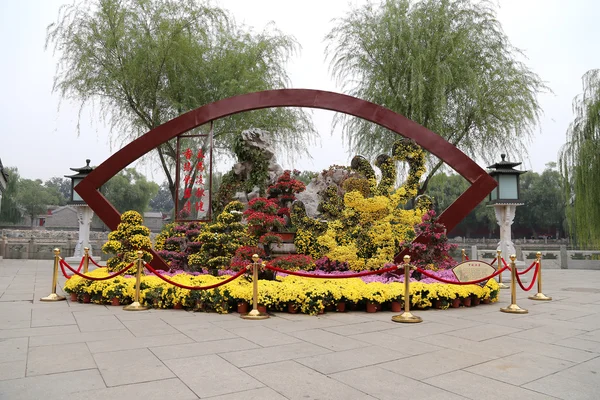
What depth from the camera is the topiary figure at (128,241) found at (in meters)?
7.49

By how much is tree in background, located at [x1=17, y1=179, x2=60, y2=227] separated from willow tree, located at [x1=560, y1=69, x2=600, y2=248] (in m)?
49.0

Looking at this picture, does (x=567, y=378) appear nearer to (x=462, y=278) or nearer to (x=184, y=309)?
(x=462, y=278)

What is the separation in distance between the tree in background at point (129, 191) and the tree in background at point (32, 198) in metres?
10.1

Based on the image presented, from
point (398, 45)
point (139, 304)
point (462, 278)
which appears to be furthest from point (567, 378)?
point (398, 45)

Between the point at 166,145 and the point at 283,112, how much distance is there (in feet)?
13.6

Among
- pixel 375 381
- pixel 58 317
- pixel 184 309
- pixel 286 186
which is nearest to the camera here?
pixel 375 381

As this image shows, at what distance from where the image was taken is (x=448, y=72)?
12547 millimetres

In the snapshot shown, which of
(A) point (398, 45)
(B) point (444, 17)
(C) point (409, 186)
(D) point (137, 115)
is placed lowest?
(C) point (409, 186)

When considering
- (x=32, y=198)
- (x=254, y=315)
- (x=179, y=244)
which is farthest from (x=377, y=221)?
(x=32, y=198)

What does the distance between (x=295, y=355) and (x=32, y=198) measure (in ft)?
169

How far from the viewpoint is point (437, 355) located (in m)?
3.97

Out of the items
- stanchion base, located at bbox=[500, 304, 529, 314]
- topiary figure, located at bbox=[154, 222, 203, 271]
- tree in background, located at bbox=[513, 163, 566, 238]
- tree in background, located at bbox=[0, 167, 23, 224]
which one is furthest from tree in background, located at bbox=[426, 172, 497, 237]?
tree in background, located at bbox=[0, 167, 23, 224]

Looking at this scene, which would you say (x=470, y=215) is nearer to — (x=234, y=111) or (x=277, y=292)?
(x=234, y=111)

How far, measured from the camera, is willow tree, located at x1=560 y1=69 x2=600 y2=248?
14.7 m
